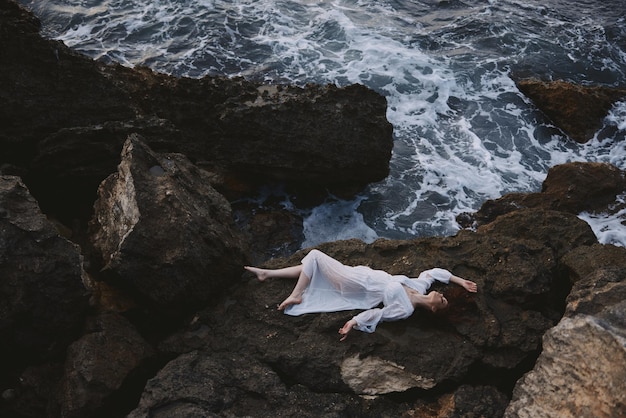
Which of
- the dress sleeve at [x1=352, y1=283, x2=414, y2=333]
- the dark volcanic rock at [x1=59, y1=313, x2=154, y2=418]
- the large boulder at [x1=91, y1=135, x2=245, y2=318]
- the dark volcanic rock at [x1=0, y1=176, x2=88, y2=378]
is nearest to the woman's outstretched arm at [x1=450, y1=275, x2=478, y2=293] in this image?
the dress sleeve at [x1=352, y1=283, x2=414, y2=333]

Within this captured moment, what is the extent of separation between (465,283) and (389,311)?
3.28 ft

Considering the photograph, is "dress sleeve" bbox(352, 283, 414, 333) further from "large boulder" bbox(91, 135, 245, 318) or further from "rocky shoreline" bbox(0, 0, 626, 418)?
"large boulder" bbox(91, 135, 245, 318)

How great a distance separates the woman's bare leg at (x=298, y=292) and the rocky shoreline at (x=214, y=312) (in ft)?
0.43

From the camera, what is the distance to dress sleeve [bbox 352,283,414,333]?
6.21m

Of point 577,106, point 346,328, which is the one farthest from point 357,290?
point 577,106

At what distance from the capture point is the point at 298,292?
21.6 ft

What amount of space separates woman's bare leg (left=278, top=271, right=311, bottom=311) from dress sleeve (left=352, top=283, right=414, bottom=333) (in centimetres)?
73

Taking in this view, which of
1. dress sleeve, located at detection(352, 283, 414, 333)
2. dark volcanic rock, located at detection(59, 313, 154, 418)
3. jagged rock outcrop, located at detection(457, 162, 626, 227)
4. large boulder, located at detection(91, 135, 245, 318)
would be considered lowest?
jagged rock outcrop, located at detection(457, 162, 626, 227)

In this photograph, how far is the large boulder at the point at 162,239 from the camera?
241 inches

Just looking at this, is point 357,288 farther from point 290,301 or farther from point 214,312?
point 214,312

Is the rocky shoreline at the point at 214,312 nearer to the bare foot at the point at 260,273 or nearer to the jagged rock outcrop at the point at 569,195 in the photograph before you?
the bare foot at the point at 260,273

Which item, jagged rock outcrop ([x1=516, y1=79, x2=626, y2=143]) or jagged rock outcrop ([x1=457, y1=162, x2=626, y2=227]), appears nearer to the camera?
jagged rock outcrop ([x1=457, y1=162, x2=626, y2=227])

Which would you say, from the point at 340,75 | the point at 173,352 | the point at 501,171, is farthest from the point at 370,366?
the point at 340,75

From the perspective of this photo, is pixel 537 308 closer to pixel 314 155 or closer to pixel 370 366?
pixel 370 366
